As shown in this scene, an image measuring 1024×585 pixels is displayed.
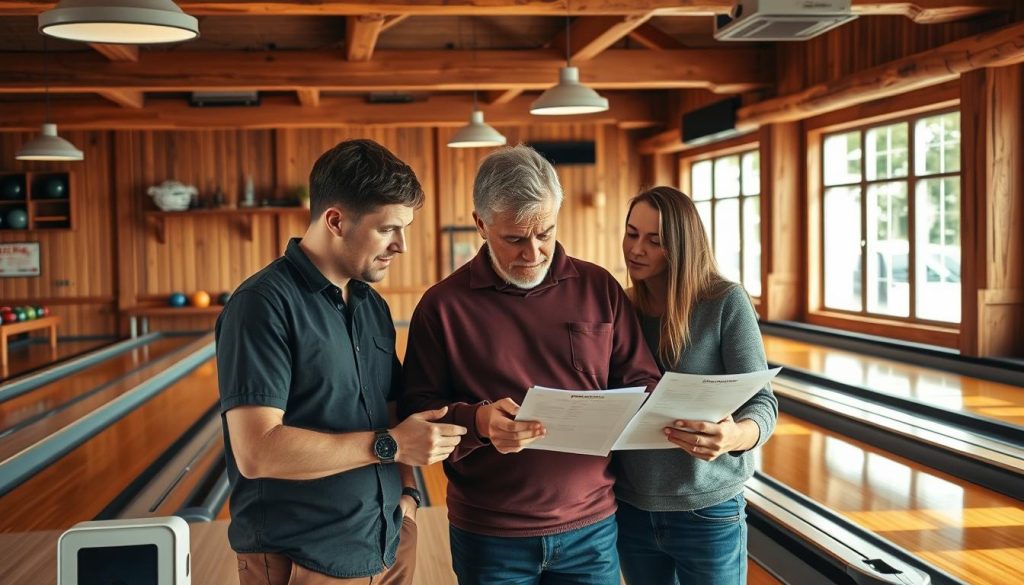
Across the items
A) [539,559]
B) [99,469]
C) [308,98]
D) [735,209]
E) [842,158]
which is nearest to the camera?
[539,559]

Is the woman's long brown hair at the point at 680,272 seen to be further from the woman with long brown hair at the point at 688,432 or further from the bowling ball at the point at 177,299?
the bowling ball at the point at 177,299

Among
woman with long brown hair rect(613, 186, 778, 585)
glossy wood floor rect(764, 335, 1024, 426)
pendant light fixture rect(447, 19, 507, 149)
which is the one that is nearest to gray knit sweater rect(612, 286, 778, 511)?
woman with long brown hair rect(613, 186, 778, 585)

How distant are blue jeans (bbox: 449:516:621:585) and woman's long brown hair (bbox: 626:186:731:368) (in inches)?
16.0

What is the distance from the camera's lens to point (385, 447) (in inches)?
64.9

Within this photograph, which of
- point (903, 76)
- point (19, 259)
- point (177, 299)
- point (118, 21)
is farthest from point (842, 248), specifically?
point (19, 259)

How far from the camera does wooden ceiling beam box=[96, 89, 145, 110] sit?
9.87m

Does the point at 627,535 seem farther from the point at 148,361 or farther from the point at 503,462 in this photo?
the point at 148,361

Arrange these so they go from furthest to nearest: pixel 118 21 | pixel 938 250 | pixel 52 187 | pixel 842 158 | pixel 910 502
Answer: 1. pixel 52 187
2. pixel 842 158
3. pixel 938 250
4. pixel 910 502
5. pixel 118 21

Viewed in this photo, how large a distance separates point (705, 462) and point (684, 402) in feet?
0.72

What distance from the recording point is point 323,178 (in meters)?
1.69

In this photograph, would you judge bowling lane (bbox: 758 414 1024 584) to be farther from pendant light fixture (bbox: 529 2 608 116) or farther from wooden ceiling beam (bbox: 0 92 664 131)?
wooden ceiling beam (bbox: 0 92 664 131)

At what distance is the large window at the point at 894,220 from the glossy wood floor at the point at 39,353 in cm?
728

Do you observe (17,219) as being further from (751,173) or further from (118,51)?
(751,173)

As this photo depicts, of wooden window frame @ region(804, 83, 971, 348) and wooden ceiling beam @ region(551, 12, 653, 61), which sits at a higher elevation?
wooden ceiling beam @ region(551, 12, 653, 61)
